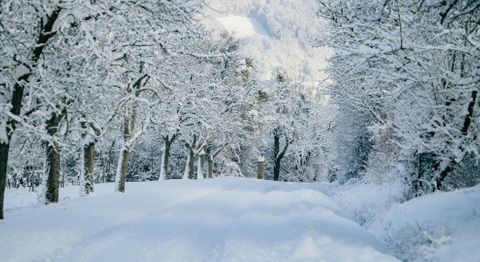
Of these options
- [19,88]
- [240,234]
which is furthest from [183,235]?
[19,88]

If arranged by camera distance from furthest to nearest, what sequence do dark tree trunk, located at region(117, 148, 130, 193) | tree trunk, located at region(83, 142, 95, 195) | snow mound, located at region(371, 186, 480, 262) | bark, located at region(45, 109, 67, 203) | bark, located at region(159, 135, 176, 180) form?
bark, located at region(159, 135, 176, 180) → dark tree trunk, located at region(117, 148, 130, 193) → tree trunk, located at region(83, 142, 95, 195) → bark, located at region(45, 109, 67, 203) → snow mound, located at region(371, 186, 480, 262)

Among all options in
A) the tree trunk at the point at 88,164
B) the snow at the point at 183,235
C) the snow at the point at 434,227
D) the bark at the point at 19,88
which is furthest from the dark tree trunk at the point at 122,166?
the snow at the point at 434,227

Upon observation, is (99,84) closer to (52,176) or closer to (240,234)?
(52,176)

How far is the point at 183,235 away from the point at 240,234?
111cm

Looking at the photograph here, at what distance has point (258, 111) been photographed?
44.3m

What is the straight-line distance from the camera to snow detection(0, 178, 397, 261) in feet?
24.6

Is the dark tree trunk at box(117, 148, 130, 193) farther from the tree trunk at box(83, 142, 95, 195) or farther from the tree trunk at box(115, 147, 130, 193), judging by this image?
the tree trunk at box(83, 142, 95, 195)

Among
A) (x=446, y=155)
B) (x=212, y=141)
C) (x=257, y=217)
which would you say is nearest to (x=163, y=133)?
(x=212, y=141)

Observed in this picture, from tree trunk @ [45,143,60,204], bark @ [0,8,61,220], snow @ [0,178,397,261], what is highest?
bark @ [0,8,61,220]

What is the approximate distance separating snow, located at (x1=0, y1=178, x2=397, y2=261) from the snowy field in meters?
0.02

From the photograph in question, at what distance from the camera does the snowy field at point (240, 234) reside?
739 centimetres

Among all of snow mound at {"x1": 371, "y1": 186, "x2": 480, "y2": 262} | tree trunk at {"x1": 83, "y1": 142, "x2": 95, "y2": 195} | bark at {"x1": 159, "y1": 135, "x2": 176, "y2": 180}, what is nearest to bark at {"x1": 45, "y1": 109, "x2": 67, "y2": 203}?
tree trunk at {"x1": 83, "y1": 142, "x2": 95, "y2": 195}

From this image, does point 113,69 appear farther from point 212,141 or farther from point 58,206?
point 212,141

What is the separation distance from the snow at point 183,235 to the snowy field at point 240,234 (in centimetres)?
2
